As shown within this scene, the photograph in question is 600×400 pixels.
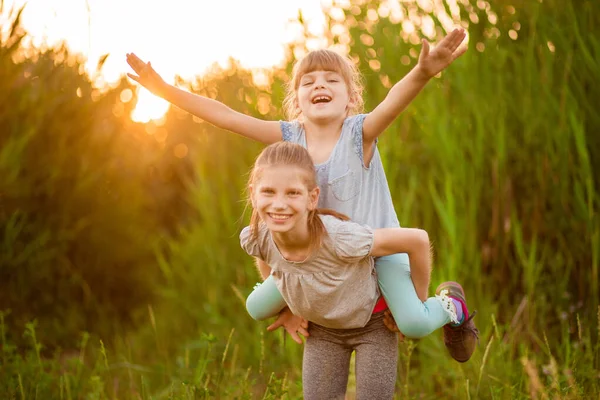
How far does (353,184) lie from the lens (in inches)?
112

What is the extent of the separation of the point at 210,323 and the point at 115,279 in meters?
1.09

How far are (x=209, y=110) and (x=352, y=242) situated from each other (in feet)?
2.67

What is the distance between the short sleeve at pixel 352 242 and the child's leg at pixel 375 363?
40 centimetres

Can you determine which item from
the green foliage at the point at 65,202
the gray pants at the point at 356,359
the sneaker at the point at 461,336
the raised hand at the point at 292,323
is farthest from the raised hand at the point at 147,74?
the green foliage at the point at 65,202

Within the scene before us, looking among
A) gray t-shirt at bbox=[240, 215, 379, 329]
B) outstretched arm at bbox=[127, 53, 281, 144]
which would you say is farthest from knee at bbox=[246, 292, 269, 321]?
outstretched arm at bbox=[127, 53, 281, 144]

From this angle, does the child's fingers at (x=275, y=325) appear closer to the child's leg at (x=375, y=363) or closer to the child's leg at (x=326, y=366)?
the child's leg at (x=326, y=366)

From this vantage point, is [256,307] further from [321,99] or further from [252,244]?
[321,99]

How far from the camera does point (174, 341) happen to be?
6.32 metres

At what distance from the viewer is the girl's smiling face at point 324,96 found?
284cm

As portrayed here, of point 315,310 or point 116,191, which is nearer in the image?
point 315,310

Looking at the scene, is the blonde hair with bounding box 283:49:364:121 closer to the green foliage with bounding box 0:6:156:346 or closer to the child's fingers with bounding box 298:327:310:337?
the child's fingers with bounding box 298:327:310:337

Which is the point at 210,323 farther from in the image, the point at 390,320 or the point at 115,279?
the point at 390,320

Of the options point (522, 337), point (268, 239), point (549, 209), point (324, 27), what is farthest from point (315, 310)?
point (324, 27)

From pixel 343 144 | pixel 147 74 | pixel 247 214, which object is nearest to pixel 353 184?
pixel 343 144
